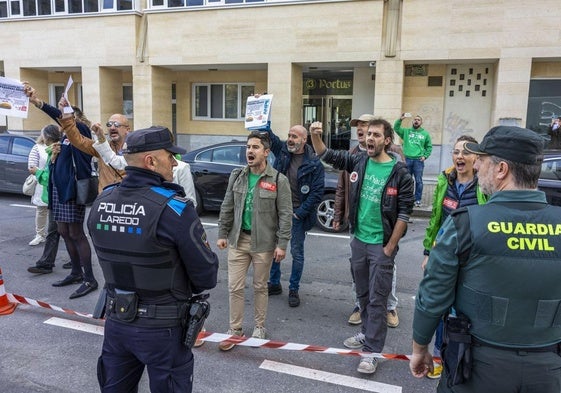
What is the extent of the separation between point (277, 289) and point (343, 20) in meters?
10.3

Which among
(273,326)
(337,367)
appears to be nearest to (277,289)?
(273,326)

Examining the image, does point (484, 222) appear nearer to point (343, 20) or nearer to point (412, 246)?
point (412, 246)

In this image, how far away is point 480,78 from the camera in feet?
45.0

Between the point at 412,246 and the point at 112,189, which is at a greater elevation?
the point at 112,189

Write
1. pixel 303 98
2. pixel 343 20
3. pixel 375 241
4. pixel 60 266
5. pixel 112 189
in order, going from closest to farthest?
pixel 112 189 → pixel 375 241 → pixel 60 266 → pixel 343 20 → pixel 303 98

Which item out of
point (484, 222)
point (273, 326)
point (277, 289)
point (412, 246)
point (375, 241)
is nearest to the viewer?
point (484, 222)

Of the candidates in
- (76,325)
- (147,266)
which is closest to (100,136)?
(76,325)

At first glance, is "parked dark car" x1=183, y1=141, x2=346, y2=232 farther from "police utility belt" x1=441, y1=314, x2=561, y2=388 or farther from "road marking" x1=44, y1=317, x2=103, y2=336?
"police utility belt" x1=441, y1=314, x2=561, y2=388

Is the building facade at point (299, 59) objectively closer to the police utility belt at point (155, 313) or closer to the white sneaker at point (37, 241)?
the white sneaker at point (37, 241)

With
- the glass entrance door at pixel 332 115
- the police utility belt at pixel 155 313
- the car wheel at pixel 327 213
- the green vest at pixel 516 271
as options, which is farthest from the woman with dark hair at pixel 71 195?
the glass entrance door at pixel 332 115

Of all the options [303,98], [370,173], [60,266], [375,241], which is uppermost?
[303,98]

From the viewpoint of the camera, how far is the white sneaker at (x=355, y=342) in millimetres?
4066

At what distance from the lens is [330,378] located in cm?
354

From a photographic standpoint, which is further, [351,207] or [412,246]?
[412,246]
